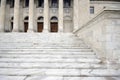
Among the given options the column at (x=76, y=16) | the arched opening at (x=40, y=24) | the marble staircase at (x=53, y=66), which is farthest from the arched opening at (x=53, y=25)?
the marble staircase at (x=53, y=66)

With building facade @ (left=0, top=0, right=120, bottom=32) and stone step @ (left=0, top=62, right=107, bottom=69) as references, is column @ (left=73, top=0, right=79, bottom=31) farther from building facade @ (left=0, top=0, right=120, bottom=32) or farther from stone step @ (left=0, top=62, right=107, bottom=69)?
stone step @ (left=0, top=62, right=107, bottom=69)

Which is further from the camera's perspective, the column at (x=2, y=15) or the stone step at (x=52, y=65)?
the column at (x=2, y=15)

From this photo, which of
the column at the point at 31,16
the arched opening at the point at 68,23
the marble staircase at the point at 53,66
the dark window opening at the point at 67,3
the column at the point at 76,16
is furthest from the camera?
the dark window opening at the point at 67,3

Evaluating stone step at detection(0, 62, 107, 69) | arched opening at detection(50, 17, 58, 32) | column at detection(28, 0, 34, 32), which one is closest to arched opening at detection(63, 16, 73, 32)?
arched opening at detection(50, 17, 58, 32)

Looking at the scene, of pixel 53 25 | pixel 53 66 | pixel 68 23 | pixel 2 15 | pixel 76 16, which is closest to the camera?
pixel 53 66

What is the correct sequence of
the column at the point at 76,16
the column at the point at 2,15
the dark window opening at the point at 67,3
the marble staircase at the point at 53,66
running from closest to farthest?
the marble staircase at the point at 53,66 → the column at the point at 76,16 → the column at the point at 2,15 → the dark window opening at the point at 67,3

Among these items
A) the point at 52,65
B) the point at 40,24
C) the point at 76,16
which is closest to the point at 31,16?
the point at 40,24

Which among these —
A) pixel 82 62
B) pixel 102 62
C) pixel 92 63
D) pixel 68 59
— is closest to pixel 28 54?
pixel 68 59

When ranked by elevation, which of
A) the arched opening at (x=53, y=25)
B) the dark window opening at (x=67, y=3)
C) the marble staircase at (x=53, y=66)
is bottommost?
the marble staircase at (x=53, y=66)

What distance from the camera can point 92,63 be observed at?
5801 millimetres

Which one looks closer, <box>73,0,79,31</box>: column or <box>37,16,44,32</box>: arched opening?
<box>73,0,79,31</box>: column

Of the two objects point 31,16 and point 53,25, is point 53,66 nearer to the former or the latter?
point 31,16

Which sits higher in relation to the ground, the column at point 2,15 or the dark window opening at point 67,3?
the dark window opening at point 67,3

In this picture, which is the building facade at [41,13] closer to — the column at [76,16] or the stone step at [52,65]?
the column at [76,16]
